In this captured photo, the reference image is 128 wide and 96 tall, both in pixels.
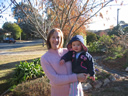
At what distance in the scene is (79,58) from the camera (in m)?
1.68

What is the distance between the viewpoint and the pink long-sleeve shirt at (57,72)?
1462mm

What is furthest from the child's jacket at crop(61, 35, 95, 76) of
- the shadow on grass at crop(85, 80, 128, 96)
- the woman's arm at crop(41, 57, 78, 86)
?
the shadow on grass at crop(85, 80, 128, 96)

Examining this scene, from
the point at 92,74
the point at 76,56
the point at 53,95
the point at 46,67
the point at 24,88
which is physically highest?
the point at 76,56

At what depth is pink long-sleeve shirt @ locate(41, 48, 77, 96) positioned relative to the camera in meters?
1.46

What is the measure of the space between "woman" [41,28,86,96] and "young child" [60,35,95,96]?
0.08m

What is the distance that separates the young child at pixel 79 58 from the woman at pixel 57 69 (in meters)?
0.08

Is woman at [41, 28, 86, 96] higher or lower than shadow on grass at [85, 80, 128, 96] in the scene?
higher

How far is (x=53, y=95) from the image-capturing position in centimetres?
163

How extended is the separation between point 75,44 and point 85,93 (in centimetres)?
276

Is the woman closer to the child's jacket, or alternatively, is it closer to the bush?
the child's jacket

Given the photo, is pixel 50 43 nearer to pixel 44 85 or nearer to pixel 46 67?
pixel 46 67

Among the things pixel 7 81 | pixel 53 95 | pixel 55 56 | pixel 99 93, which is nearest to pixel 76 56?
pixel 55 56

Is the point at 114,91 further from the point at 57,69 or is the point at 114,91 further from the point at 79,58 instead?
the point at 57,69

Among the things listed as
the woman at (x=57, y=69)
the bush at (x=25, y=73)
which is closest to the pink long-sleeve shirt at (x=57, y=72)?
the woman at (x=57, y=69)
